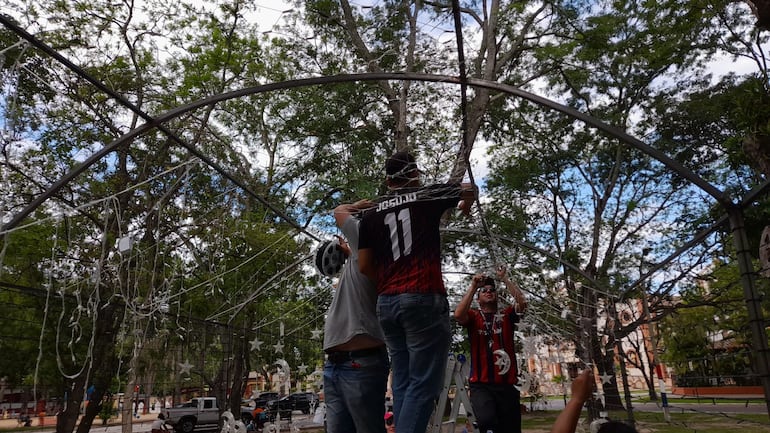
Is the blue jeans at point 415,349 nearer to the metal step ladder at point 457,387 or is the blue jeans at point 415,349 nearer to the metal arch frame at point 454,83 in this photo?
the metal step ladder at point 457,387

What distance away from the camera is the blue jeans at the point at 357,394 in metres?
1.92

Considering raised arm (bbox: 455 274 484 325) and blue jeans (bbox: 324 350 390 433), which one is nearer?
blue jeans (bbox: 324 350 390 433)

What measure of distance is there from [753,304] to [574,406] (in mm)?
1893

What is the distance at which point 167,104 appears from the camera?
1041cm

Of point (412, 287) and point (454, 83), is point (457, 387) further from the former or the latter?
point (454, 83)

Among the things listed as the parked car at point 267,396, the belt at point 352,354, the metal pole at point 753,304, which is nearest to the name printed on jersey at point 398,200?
the belt at point 352,354

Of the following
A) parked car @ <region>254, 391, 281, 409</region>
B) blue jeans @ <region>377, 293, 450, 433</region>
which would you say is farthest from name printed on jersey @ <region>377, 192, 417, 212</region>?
parked car @ <region>254, 391, 281, 409</region>

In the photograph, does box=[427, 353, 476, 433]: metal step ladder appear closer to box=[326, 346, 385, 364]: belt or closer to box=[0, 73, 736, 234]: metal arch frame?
box=[326, 346, 385, 364]: belt

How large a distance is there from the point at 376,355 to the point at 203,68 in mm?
10331

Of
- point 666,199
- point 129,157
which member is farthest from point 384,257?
point 666,199

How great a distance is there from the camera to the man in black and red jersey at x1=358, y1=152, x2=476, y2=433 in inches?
75.9

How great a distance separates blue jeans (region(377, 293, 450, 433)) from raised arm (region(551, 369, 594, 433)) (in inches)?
19.6

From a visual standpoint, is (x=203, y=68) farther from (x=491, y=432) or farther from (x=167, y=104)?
(x=491, y=432)

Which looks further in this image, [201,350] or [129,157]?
[129,157]
